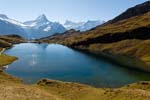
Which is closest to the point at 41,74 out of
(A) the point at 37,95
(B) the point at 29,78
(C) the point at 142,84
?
(B) the point at 29,78

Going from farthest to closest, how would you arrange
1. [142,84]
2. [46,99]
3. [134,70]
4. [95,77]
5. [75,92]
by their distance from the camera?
[134,70]
[95,77]
[142,84]
[75,92]
[46,99]

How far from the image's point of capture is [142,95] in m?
50.5

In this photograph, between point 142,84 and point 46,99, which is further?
point 142,84

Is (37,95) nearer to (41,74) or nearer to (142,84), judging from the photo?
(142,84)

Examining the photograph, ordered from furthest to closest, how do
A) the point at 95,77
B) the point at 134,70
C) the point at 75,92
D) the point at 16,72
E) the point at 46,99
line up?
the point at 134,70
the point at 16,72
the point at 95,77
the point at 75,92
the point at 46,99

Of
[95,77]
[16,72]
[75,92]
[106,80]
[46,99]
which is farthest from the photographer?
[16,72]

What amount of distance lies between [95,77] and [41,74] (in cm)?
2323

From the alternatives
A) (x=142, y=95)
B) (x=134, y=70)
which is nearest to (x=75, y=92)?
(x=142, y=95)

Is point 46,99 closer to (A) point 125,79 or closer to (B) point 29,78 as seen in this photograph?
(B) point 29,78

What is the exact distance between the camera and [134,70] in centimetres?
14388

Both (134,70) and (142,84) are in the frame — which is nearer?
(142,84)

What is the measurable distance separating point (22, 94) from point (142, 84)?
33897 mm

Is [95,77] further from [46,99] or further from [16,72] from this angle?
[46,99]

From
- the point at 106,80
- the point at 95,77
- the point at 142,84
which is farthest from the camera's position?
the point at 95,77
